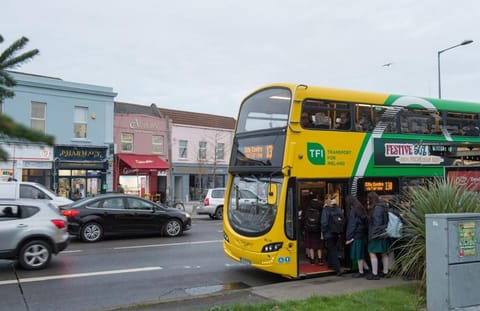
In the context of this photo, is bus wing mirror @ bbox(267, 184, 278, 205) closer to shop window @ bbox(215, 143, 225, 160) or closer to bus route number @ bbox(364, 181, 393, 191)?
bus route number @ bbox(364, 181, 393, 191)

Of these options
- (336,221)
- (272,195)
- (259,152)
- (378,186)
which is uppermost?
(259,152)

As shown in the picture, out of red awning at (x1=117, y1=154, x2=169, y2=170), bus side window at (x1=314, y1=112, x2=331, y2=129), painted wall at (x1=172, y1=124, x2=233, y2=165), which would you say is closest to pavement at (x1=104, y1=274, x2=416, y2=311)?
bus side window at (x1=314, y1=112, x2=331, y2=129)

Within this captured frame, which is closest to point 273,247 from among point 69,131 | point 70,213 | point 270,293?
point 270,293

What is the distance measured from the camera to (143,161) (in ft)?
98.1

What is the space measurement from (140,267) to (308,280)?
12.8 ft

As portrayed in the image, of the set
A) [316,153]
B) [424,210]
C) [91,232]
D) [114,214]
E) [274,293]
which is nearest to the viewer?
[274,293]

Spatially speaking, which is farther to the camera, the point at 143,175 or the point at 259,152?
the point at 143,175

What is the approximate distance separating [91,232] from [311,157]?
8352 mm

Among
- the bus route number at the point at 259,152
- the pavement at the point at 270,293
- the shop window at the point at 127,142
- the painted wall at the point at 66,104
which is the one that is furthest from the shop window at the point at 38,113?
the pavement at the point at 270,293

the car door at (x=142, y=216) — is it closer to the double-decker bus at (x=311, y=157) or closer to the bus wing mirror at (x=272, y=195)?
the double-decker bus at (x=311, y=157)

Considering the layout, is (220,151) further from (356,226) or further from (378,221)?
(378,221)

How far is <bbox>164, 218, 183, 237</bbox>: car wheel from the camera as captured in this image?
1512 cm

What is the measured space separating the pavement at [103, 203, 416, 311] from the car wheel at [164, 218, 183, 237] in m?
7.34

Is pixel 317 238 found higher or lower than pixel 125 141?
lower
